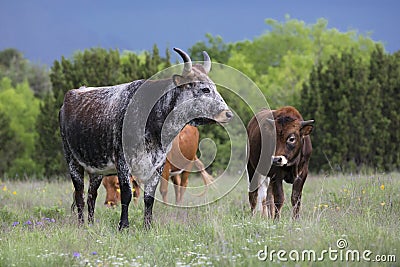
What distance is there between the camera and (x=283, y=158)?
814cm

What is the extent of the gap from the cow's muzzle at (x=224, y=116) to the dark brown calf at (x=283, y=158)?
49.5 inches

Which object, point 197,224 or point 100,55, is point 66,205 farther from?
point 100,55

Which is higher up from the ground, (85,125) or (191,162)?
(85,125)

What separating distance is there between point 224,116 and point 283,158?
54.0 inches

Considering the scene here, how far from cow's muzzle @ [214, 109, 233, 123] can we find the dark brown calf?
126 cm

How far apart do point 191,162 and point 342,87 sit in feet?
37.7

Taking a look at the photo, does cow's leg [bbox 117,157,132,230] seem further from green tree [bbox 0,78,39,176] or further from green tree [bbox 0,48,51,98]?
green tree [bbox 0,48,51,98]

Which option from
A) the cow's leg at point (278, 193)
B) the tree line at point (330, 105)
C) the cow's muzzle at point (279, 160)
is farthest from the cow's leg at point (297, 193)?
the tree line at point (330, 105)

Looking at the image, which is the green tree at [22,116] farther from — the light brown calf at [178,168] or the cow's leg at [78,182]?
the cow's leg at [78,182]

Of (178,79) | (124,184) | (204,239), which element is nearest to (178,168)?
(124,184)

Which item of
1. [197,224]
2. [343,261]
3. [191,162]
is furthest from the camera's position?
[191,162]

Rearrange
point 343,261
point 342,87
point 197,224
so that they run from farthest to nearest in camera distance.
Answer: point 342,87 → point 197,224 → point 343,261

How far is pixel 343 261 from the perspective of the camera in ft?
17.5

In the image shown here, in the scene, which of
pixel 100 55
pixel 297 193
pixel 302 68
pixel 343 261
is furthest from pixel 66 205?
pixel 302 68
